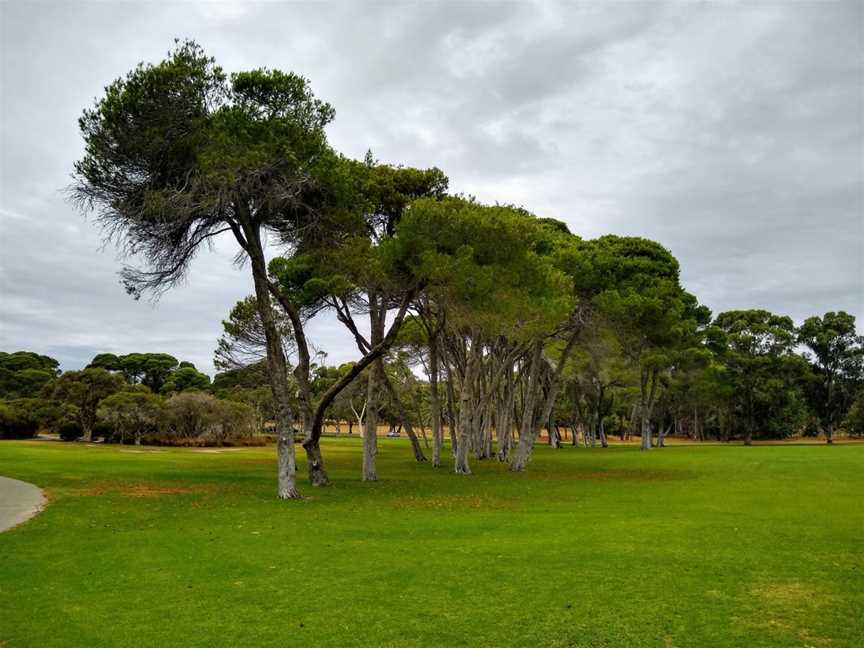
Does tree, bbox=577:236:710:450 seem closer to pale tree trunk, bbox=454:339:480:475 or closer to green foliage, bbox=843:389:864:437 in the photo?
pale tree trunk, bbox=454:339:480:475

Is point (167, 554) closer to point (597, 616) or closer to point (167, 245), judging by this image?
point (597, 616)

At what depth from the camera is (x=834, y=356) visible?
6681 cm

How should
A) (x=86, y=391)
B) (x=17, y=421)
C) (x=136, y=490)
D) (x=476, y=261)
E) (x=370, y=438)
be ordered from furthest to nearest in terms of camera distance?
(x=86, y=391), (x=17, y=421), (x=370, y=438), (x=476, y=261), (x=136, y=490)

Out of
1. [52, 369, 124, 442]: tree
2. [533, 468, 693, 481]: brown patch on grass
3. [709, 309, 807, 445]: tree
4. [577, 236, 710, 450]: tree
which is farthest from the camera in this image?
[709, 309, 807, 445]: tree

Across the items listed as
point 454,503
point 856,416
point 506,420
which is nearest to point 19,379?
point 506,420

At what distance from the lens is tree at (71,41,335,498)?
1680 centimetres

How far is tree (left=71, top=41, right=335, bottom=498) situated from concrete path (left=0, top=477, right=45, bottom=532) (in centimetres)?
585

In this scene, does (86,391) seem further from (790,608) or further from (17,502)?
(790,608)

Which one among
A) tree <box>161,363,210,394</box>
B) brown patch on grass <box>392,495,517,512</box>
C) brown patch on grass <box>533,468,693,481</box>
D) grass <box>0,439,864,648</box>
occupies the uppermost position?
tree <box>161,363,210,394</box>

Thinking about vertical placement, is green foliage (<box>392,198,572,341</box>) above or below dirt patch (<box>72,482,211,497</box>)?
above

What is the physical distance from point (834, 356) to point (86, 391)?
6999 centimetres

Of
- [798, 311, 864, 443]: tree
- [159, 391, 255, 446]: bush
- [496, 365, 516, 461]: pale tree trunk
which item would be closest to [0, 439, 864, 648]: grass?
[496, 365, 516, 461]: pale tree trunk

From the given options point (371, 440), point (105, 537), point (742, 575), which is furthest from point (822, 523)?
point (371, 440)

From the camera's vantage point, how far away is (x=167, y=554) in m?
10.1
